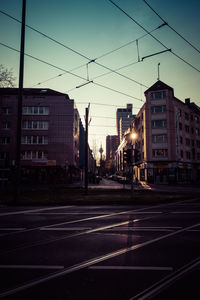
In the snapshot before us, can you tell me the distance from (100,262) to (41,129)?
126 feet

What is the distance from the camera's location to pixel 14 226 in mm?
6367

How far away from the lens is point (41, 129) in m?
39.8

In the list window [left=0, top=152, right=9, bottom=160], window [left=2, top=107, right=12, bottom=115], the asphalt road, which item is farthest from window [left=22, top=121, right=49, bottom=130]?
the asphalt road

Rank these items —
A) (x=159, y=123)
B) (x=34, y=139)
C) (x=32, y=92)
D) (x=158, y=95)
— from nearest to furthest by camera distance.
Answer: (x=34, y=139)
(x=32, y=92)
(x=159, y=123)
(x=158, y=95)

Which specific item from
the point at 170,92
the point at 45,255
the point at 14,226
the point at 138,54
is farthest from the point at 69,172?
the point at 45,255

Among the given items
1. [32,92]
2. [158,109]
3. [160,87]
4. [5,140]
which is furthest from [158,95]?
[5,140]

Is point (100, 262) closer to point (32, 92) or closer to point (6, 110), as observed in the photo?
point (6, 110)

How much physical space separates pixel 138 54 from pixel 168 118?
103ft

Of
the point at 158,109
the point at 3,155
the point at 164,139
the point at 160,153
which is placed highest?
the point at 158,109

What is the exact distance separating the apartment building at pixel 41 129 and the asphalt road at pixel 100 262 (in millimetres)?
33769

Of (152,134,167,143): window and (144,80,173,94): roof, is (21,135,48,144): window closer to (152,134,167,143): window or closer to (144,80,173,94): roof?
(152,134,167,143): window

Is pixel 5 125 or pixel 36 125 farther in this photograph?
pixel 36 125

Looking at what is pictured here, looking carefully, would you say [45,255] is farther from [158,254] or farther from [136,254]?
[158,254]

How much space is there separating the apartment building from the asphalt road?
33769 mm
